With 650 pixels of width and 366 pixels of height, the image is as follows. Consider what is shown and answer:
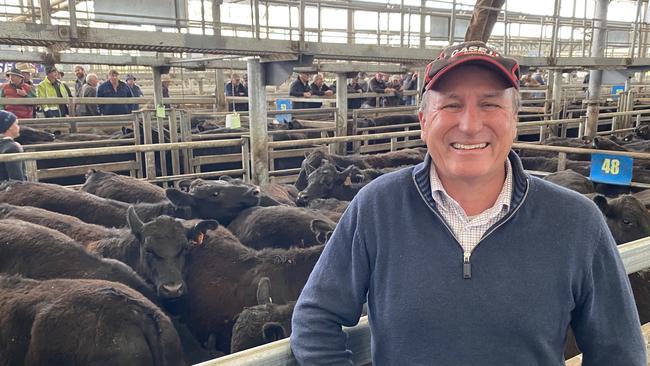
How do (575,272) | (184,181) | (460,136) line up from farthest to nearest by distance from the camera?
(184,181) < (460,136) < (575,272)

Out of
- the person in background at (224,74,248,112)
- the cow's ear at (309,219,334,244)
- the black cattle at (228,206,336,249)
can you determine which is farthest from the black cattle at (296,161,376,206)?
the person in background at (224,74,248,112)

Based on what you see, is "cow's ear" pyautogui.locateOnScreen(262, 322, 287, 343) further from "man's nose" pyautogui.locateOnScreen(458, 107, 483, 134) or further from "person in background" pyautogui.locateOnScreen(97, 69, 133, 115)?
"person in background" pyautogui.locateOnScreen(97, 69, 133, 115)

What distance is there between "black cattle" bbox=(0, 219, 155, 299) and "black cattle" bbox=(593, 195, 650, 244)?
3.86m

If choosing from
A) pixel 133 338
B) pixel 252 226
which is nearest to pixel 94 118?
pixel 252 226

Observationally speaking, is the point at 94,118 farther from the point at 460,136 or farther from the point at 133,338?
the point at 460,136

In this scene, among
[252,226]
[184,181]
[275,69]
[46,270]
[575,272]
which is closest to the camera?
[575,272]

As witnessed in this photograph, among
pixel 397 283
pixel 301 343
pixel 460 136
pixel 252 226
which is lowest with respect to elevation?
pixel 252 226

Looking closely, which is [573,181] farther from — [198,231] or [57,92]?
[57,92]

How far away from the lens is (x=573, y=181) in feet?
22.1

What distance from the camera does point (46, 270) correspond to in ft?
13.6

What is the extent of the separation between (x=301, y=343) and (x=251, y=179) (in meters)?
5.59

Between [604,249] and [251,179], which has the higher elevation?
[604,249]

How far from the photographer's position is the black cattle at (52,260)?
4.04 meters

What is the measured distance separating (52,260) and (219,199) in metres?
1.92
